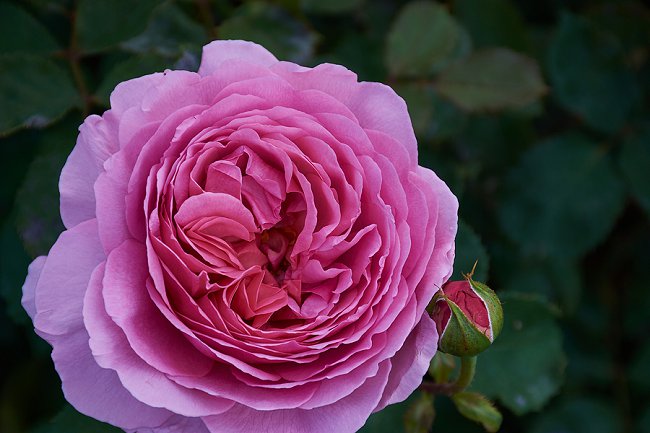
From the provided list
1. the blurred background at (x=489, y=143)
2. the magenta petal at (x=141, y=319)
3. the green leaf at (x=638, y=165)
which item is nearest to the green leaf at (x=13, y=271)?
the blurred background at (x=489, y=143)

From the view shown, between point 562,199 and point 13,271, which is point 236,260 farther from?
point 562,199

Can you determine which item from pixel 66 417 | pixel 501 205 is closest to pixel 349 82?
pixel 66 417

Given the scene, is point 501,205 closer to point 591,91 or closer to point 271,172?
point 591,91

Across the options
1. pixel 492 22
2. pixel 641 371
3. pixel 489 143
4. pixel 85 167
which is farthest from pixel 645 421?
pixel 85 167

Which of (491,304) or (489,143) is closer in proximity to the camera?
(491,304)

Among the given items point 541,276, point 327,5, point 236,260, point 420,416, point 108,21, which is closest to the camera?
point 236,260

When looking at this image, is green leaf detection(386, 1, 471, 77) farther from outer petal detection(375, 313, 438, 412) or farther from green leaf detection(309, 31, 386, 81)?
outer petal detection(375, 313, 438, 412)
